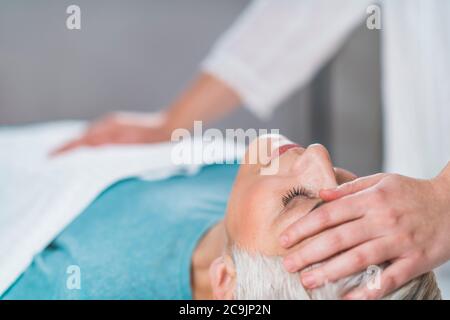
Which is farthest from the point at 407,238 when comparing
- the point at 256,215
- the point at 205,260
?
the point at 205,260

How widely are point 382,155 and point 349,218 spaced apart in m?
0.72

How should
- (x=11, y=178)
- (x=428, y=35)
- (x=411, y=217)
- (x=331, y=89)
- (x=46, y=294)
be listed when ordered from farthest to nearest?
(x=331, y=89), (x=11, y=178), (x=428, y=35), (x=46, y=294), (x=411, y=217)

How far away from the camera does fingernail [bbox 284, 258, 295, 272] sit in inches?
18.4

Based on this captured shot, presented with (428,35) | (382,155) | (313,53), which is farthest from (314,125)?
(428,35)

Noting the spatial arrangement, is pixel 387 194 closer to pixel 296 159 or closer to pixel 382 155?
pixel 296 159

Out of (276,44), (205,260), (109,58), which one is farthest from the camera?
(109,58)

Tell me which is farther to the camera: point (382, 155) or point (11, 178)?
point (382, 155)

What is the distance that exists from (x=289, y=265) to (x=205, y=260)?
8.7 inches

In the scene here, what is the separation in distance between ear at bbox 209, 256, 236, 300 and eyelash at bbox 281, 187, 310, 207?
78 millimetres

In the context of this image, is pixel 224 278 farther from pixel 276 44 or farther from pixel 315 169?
pixel 276 44

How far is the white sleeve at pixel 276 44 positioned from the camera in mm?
987

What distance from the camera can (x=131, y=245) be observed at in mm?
708

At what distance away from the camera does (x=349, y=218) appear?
1.49ft

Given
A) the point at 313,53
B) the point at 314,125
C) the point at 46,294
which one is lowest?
the point at 46,294
